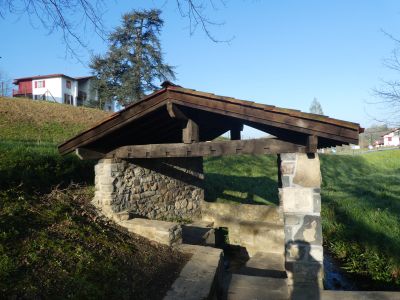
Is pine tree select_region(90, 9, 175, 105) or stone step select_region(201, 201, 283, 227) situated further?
pine tree select_region(90, 9, 175, 105)

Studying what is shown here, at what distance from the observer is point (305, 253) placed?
15.0 feet

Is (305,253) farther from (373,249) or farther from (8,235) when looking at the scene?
(8,235)

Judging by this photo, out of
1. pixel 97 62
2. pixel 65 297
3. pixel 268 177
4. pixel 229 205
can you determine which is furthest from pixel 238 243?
pixel 97 62

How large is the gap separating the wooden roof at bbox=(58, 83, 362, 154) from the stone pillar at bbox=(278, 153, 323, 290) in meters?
0.40

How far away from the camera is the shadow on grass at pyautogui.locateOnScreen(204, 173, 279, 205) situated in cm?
1146

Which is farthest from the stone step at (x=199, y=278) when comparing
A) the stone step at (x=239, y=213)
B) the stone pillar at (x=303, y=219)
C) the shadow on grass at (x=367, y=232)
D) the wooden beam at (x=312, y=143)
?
the shadow on grass at (x=367, y=232)

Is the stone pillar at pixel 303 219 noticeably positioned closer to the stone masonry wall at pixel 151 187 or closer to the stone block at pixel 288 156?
the stone block at pixel 288 156

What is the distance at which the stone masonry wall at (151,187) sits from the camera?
21.2ft

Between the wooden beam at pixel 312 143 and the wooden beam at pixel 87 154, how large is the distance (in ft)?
13.2

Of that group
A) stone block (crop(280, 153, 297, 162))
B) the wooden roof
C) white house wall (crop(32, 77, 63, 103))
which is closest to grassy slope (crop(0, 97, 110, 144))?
the wooden roof

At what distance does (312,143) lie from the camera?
443cm

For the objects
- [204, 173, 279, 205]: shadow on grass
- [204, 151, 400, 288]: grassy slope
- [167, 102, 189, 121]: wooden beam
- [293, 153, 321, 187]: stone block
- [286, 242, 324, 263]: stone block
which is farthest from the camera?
[204, 173, 279, 205]: shadow on grass

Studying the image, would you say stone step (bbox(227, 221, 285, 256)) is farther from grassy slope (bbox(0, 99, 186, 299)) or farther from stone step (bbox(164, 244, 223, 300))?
grassy slope (bbox(0, 99, 186, 299))

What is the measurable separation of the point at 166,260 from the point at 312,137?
2.88 m
